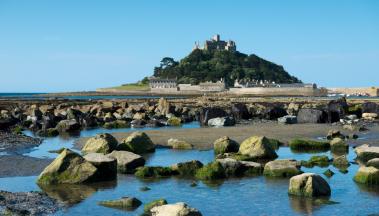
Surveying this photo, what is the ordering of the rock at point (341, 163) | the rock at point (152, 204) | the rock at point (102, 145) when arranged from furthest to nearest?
the rock at point (102, 145)
the rock at point (341, 163)
the rock at point (152, 204)

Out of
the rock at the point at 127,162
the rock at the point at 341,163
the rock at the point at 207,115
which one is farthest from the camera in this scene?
the rock at the point at 207,115

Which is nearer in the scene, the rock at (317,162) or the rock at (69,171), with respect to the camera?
the rock at (69,171)

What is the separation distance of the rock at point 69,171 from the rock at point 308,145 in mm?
13708

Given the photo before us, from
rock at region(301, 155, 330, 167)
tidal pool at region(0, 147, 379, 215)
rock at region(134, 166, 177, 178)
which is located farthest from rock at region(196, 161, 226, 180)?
rock at region(301, 155, 330, 167)

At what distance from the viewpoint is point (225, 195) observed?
56.6 ft

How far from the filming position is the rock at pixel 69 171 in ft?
62.8

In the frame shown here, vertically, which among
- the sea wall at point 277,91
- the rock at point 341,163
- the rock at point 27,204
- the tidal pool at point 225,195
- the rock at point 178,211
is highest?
the sea wall at point 277,91

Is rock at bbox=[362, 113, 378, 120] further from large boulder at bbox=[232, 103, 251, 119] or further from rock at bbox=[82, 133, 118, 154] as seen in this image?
rock at bbox=[82, 133, 118, 154]

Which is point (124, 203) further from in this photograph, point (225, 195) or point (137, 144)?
point (137, 144)

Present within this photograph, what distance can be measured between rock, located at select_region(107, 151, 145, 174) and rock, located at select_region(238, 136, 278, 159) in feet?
16.9

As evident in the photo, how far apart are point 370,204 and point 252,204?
3.50 metres

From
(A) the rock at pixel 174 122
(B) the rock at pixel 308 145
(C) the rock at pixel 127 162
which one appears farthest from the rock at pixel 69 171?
(A) the rock at pixel 174 122

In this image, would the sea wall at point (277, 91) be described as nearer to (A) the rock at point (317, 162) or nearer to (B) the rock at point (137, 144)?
(B) the rock at point (137, 144)

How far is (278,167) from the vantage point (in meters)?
20.6
